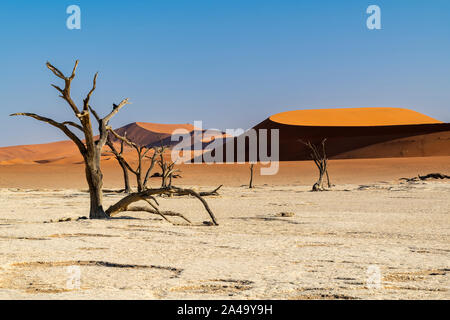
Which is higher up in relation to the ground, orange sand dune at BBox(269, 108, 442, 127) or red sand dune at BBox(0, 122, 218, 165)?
orange sand dune at BBox(269, 108, 442, 127)

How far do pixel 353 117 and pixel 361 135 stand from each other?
920 inches

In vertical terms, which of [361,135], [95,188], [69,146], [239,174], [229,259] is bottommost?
[239,174]

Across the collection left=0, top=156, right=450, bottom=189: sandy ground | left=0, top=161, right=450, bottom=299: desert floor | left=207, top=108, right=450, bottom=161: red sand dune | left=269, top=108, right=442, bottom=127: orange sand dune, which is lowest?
left=0, top=156, right=450, bottom=189: sandy ground

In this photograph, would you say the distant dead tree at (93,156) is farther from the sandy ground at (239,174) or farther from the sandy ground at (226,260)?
the sandy ground at (239,174)

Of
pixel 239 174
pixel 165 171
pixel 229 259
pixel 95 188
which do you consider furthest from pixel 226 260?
pixel 239 174

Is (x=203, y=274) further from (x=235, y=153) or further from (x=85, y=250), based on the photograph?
(x=235, y=153)

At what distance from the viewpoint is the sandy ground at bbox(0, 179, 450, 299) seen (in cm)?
398

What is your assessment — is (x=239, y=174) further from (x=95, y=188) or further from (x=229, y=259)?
(x=229, y=259)

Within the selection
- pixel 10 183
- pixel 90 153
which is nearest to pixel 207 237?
pixel 90 153

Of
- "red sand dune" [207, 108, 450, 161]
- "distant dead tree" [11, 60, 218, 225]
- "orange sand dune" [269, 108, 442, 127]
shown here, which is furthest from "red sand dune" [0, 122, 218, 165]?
"distant dead tree" [11, 60, 218, 225]

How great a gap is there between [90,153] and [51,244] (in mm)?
2931

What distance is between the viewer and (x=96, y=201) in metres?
8.90

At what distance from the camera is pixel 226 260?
527cm

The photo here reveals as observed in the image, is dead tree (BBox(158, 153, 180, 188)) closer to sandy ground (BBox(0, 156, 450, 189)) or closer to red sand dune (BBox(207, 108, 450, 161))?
sandy ground (BBox(0, 156, 450, 189))
